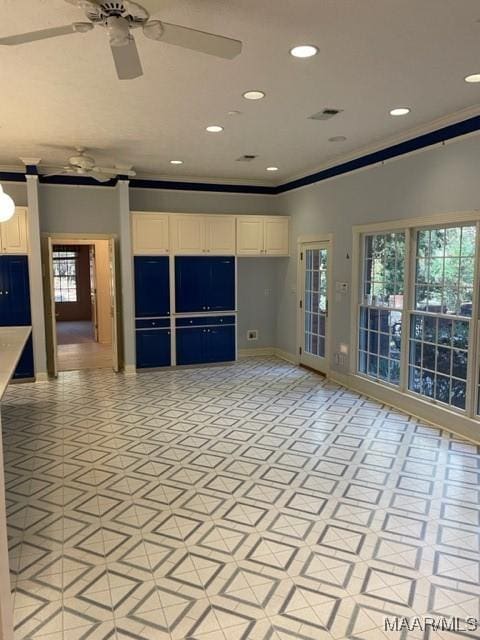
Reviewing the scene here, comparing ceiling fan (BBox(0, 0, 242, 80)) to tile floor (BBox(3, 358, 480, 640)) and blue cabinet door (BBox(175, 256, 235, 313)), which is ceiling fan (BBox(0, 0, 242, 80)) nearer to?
tile floor (BBox(3, 358, 480, 640))

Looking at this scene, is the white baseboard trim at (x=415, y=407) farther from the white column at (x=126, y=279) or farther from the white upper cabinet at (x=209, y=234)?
the white column at (x=126, y=279)

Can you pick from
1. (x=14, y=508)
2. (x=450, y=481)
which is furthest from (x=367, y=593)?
(x=14, y=508)

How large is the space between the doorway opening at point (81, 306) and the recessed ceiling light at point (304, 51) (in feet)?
14.9

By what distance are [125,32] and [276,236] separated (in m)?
5.52

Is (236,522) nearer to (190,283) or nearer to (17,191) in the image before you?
(190,283)

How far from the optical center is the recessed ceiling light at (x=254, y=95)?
12.3ft

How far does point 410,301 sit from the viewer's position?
5047 millimetres

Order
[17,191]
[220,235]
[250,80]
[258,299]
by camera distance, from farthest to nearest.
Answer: [258,299] < [220,235] < [17,191] < [250,80]

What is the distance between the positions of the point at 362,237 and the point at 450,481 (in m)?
3.19

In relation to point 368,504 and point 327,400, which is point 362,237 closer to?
point 327,400

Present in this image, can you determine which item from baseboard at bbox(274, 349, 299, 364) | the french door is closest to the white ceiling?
the french door

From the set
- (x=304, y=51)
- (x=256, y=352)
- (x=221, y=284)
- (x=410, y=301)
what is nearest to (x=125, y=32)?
(x=304, y=51)

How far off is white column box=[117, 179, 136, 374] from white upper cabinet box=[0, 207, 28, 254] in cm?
125

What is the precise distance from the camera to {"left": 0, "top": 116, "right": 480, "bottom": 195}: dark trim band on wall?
14.4 feet
